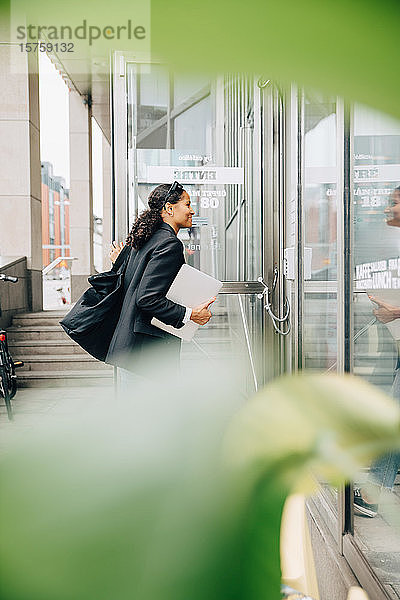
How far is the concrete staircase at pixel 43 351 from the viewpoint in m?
3.97

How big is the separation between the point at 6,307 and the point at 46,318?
299 mm

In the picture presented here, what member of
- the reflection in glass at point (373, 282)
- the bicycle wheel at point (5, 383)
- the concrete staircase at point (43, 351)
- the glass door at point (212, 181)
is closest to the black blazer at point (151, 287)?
the reflection in glass at point (373, 282)

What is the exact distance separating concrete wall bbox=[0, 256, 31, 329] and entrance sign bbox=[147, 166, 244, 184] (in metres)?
2.09

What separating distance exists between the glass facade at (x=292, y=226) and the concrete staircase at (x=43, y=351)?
148 centimetres

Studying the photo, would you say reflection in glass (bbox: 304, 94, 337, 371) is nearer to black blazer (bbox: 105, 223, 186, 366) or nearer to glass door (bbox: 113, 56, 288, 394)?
glass door (bbox: 113, 56, 288, 394)

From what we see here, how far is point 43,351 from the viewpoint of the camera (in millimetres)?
4312

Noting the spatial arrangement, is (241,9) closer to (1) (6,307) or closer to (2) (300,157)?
(2) (300,157)

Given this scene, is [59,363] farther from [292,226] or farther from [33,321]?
[292,226]

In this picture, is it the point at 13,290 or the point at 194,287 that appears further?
the point at 13,290

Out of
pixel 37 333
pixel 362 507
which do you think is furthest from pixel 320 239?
pixel 37 333

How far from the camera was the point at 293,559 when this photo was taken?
128 millimetres

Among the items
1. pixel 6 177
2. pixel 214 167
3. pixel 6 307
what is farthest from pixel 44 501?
pixel 6 177

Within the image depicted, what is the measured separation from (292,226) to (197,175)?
0.69 meters

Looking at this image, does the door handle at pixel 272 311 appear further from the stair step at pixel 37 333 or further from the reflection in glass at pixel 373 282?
the stair step at pixel 37 333
